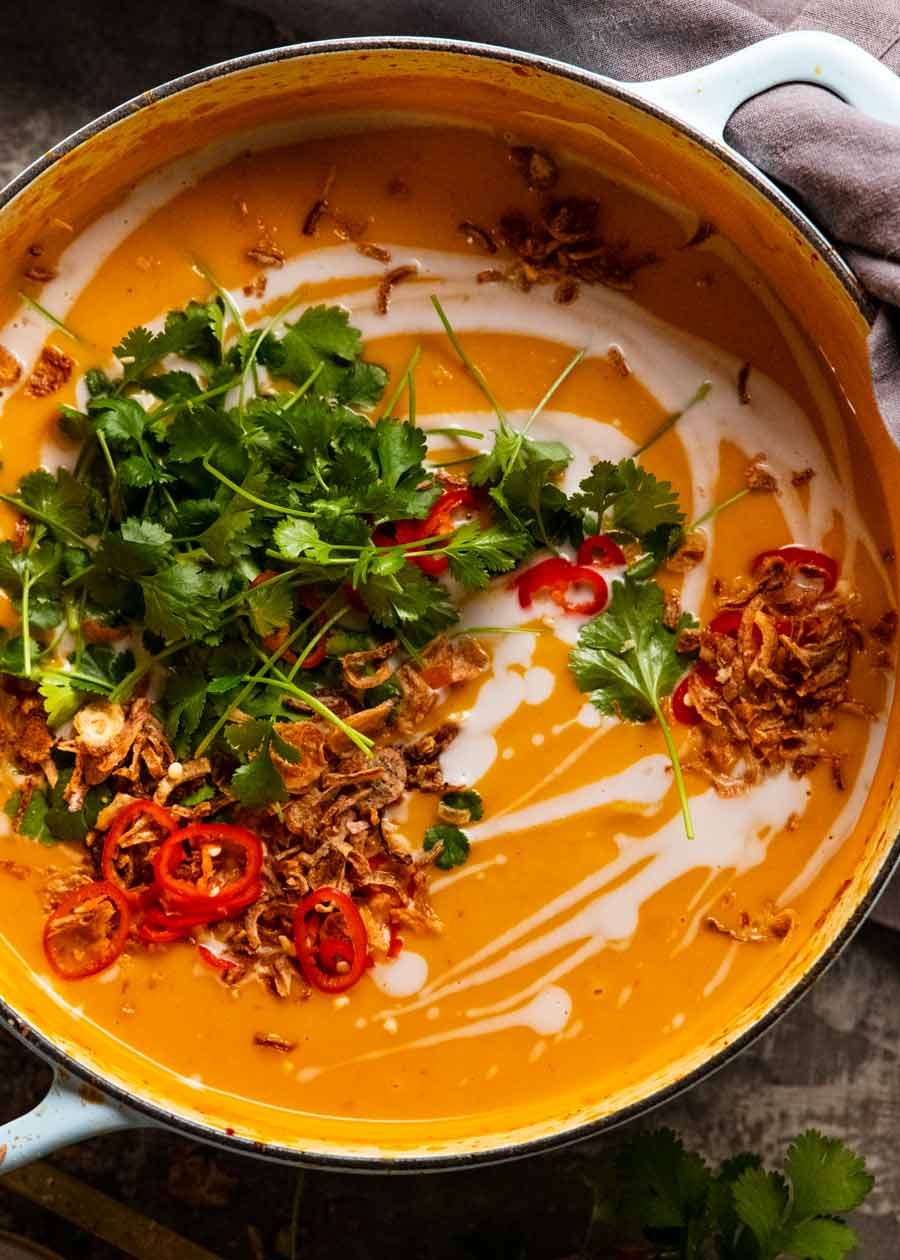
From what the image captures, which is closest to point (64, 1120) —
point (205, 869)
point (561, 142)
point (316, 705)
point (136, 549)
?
point (205, 869)

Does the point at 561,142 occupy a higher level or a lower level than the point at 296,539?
higher

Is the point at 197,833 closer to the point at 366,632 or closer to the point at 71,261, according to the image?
the point at 366,632

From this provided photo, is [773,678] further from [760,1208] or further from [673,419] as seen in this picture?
[760,1208]

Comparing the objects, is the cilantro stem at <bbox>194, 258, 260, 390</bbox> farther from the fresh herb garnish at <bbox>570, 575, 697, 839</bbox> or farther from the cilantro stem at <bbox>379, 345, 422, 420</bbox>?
the fresh herb garnish at <bbox>570, 575, 697, 839</bbox>

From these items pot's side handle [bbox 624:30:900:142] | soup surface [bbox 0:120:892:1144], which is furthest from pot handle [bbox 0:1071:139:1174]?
pot's side handle [bbox 624:30:900:142]

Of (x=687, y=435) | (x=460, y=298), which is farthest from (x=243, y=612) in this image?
(x=687, y=435)

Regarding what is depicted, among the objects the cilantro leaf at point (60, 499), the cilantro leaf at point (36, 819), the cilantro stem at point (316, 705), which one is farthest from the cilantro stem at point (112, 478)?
the cilantro leaf at point (36, 819)

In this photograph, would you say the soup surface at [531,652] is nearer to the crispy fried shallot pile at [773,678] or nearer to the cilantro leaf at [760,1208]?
the crispy fried shallot pile at [773,678]
